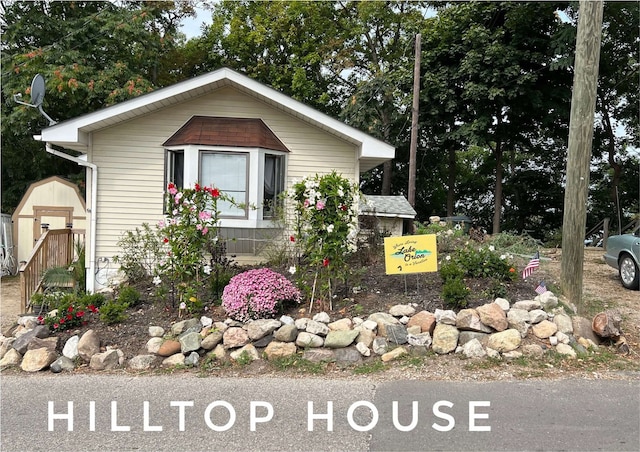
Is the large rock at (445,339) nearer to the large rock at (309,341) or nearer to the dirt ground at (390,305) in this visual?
the dirt ground at (390,305)

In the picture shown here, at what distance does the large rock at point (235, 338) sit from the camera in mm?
5605

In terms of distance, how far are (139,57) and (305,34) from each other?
9.06 meters

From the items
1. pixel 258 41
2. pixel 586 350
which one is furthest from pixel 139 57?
pixel 586 350

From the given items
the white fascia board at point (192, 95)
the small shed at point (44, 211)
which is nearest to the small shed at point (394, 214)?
the white fascia board at point (192, 95)

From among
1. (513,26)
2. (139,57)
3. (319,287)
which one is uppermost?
(513,26)

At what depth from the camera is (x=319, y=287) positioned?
21.2ft

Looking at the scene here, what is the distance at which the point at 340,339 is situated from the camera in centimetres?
553

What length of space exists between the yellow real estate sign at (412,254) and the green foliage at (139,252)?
3.94 meters

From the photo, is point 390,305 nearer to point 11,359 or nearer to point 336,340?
point 336,340

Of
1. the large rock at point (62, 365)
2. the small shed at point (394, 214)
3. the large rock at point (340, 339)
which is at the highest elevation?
the small shed at point (394, 214)

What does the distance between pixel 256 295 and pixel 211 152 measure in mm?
3500

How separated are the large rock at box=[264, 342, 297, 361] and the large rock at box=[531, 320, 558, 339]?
2848mm

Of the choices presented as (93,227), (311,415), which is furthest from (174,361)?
(93,227)

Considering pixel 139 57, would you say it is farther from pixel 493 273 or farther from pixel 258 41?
pixel 493 273
